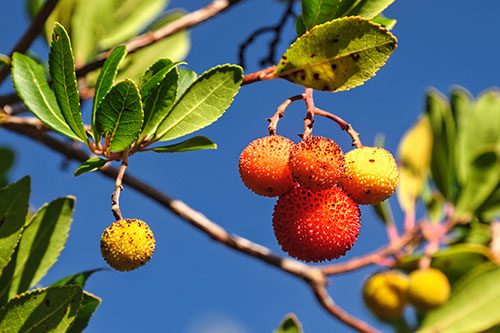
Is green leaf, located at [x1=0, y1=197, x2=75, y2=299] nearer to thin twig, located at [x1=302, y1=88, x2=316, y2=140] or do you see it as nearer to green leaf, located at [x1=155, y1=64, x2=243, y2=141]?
green leaf, located at [x1=155, y1=64, x2=243, y2=141]

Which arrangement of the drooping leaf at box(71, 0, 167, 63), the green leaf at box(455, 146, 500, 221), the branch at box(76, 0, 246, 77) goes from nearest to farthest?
the branch at box(76, 0, 246, 77) → the drooping leaf at box(71, 0, 167, 63) → the green leaf at box(455, 146, 500, 221)

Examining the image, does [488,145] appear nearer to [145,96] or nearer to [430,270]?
[430,270]

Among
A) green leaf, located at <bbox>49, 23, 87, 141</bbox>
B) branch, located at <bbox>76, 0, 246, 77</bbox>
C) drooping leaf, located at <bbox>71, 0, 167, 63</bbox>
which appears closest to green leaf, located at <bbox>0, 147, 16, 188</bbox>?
drooping leaf, located at <bbox>71, 0, 167, 63</bbox>

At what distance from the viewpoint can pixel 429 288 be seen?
2318 mm

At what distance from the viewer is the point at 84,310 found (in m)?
1.49

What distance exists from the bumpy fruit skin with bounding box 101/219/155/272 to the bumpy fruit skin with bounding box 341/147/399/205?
389mm

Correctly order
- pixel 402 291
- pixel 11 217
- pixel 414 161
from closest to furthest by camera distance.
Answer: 1. pixel 11 217
2. pixel 402 291
3. pixel 414 161

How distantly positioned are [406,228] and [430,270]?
400 millimetres

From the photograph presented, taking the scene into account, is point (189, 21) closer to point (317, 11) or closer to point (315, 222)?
point (317, 11)

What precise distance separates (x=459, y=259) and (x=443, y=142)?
609 mm

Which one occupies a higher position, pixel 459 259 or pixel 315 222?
pixel 459 259

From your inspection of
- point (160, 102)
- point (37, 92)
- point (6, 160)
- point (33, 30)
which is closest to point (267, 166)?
point (160, 102)

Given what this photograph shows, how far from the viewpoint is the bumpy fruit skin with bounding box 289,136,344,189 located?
1.33 metres

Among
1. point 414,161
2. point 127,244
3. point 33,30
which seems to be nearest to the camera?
point 127,244
